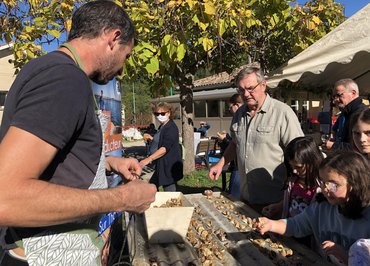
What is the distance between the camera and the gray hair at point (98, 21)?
4.15 feet

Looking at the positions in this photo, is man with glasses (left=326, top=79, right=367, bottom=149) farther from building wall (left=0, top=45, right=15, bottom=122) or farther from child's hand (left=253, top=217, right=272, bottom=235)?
building wall (left=0, top=45, right=15, bottom=122)

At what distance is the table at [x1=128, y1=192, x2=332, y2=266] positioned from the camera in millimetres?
1812

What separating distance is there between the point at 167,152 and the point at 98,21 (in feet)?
12.8

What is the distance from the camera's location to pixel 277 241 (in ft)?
6.73

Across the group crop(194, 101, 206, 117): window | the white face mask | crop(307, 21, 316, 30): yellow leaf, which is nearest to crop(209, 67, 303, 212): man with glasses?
A: the white face mask

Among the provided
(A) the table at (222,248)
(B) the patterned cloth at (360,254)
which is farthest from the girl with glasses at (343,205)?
(B) the patterned cloth at (360,254)

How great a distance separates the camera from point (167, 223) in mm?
2023

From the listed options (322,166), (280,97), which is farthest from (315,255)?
(280,97)

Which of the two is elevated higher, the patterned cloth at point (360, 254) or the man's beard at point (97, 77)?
the man's beard at point (97, 77)

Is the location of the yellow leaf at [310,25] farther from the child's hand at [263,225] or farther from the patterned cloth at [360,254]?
the patterned cloth at [360,254]

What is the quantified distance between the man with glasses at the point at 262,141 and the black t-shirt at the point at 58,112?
2085mm

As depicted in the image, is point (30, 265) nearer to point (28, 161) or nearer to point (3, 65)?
point (28, 161)

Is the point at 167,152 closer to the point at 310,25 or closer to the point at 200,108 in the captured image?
the point at 310,25

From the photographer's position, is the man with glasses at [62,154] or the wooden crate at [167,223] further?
the wooden crate at [167,223]
